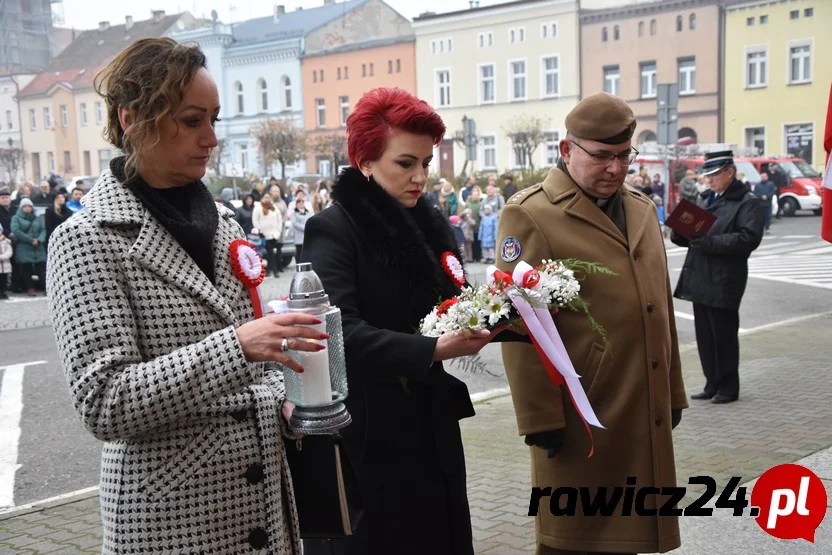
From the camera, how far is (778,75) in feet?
139

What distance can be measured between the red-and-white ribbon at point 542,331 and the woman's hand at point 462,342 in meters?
0.09

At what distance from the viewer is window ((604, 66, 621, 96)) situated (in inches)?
1838

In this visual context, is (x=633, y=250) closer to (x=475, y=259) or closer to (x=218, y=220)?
(x=218, y=220)

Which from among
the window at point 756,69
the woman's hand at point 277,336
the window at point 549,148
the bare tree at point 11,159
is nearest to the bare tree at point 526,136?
the window at point 549,148

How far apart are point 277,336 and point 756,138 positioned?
45429 millimetres

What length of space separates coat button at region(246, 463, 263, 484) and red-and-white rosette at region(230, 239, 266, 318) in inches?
15.0

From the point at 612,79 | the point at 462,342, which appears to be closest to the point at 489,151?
the point at 612,79

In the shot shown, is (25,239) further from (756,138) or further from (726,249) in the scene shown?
(756,138)

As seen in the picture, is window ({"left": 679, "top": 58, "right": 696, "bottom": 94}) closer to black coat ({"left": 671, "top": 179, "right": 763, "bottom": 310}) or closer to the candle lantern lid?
black coat ({"left": 671, "top": 179, "right": 763, "bottom": 310})

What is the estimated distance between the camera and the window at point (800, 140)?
41.8m

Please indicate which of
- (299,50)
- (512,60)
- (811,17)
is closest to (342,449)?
(811,17)

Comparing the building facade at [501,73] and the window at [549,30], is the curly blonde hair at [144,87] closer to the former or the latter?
the building facade at [501,73]

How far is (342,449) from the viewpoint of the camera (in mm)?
2375

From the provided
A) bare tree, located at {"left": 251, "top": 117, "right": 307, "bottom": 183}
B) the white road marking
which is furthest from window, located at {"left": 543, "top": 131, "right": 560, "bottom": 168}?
the white road marking
